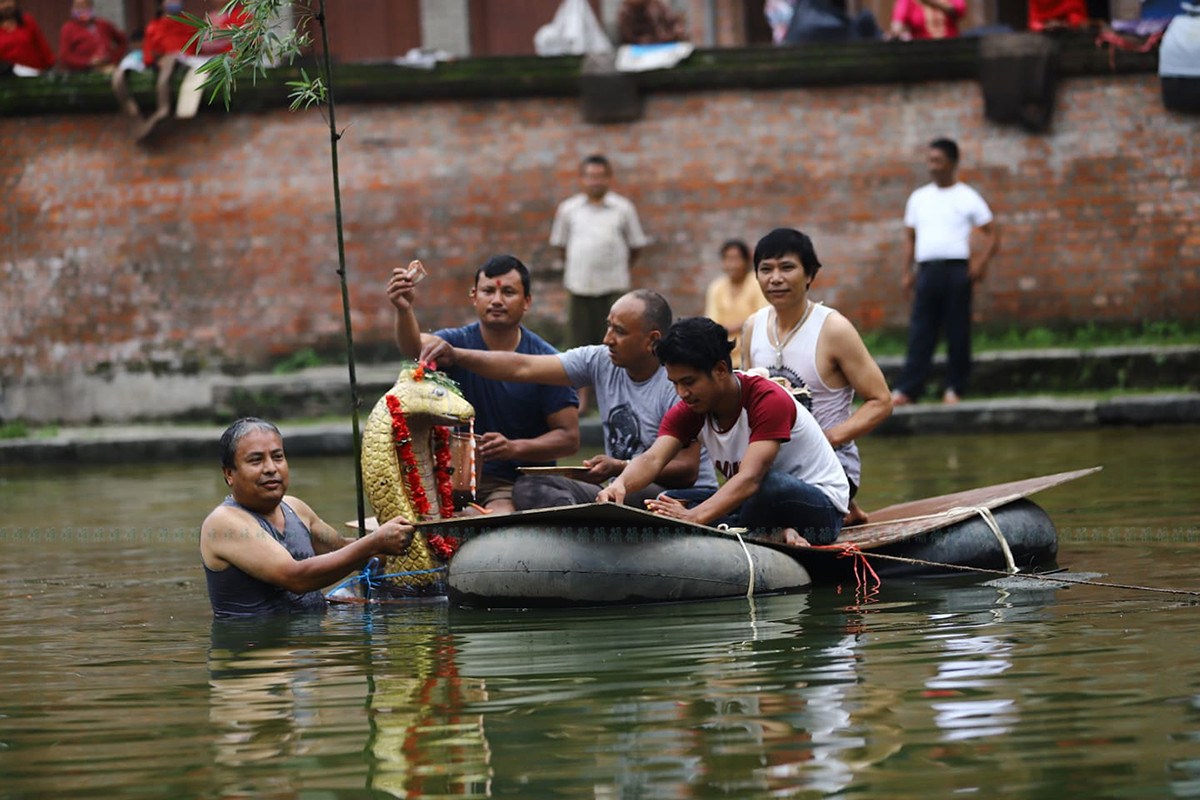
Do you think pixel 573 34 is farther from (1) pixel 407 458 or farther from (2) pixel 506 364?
(1) pixel 407 458

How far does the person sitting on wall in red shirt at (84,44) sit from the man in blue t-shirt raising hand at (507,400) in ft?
32.8

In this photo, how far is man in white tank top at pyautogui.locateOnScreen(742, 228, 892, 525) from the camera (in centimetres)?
827

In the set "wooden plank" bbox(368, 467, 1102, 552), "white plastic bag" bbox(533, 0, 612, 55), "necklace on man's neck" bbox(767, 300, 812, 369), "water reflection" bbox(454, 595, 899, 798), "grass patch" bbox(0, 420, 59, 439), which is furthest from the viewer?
"white plastic bag" bbox(533, 0, 612, 55)

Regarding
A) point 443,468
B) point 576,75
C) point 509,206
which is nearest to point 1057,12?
point 576,75

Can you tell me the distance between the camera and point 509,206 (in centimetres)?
1689

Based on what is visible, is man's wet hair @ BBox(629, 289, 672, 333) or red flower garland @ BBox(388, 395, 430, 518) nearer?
red flower garland @ BBox(388, 395, 430, 518)

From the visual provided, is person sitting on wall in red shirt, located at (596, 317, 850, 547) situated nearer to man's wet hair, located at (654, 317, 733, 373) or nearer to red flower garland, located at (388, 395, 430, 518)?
man's wet hair, located at (654, 317, 733, 373)

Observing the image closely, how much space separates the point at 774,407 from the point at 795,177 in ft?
30.7

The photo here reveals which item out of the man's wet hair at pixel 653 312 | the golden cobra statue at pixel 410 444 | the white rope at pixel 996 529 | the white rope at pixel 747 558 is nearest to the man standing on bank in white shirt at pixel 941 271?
the white rope at pixel 996 529

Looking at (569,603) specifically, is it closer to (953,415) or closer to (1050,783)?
(1050,783)

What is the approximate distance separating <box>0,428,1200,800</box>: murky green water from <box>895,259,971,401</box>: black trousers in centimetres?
605

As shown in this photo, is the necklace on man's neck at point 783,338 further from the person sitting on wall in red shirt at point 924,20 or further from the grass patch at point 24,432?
the grass patch at point 24,432

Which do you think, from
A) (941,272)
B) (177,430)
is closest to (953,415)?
(941,272)

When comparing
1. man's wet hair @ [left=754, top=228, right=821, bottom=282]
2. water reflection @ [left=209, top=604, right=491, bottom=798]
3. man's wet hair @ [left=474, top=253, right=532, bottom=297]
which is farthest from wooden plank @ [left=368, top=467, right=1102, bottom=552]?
man's wet hair @ [left=474, top=253, right=532, bottom=297]
